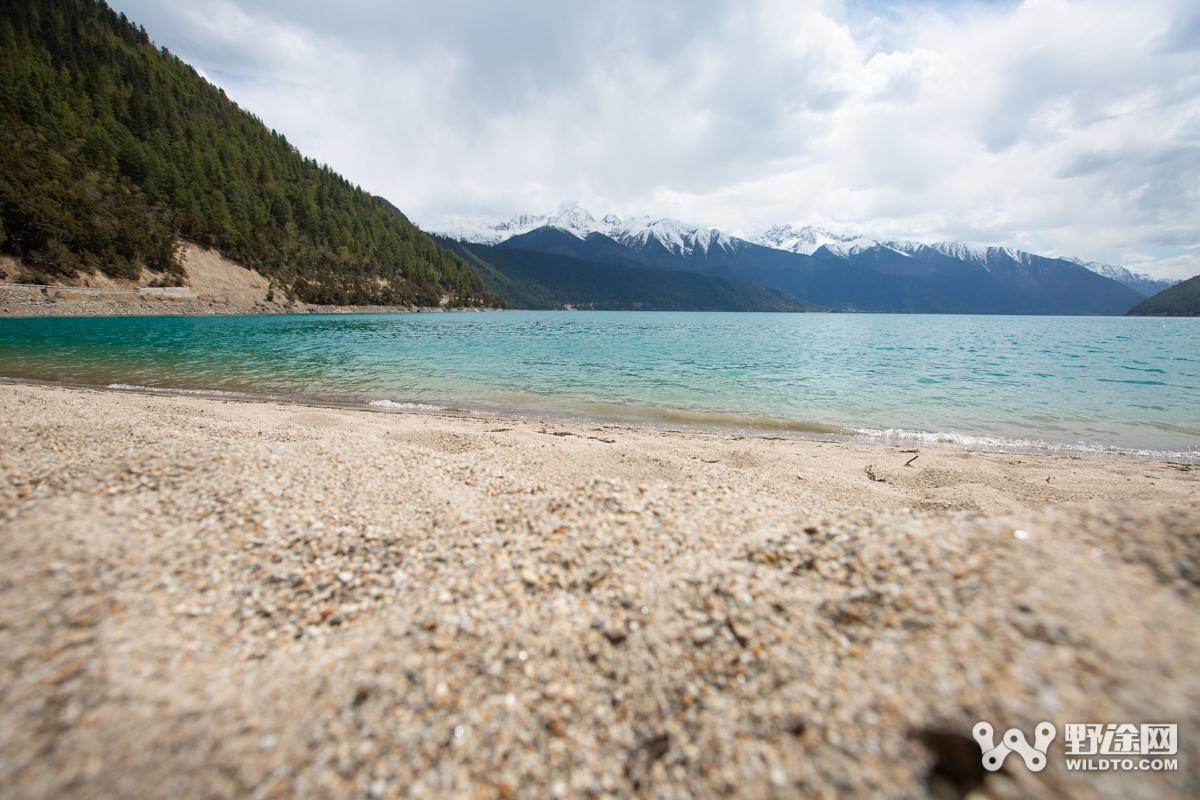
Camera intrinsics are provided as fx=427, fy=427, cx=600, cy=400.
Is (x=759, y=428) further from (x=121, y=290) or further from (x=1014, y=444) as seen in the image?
(x=121, y=290)

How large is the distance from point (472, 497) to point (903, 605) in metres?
4.56

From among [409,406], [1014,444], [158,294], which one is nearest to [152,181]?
[158,294]

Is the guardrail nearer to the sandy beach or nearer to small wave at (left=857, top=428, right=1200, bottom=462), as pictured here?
the sandy beach

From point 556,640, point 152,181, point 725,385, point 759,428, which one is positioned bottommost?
point 759,428

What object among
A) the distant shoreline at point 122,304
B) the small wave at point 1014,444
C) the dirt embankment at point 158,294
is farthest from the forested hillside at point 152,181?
the small wave at point 1014,444

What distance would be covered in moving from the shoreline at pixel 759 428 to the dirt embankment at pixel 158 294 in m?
57.4

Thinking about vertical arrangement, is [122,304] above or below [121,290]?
below

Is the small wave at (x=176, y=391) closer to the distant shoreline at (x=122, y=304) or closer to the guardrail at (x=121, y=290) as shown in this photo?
the distant shoreline at (x=122, y=304)

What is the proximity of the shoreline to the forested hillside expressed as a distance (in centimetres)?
7154

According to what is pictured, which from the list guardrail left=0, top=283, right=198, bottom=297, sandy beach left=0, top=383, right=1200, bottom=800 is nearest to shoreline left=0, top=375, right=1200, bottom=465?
sandy beach left=0, top=383, right=1200, bottom=800

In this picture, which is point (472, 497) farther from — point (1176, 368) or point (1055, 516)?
point (1176, 368)

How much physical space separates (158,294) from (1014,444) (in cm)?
10133

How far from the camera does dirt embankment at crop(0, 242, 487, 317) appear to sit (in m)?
52.4

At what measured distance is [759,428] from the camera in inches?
545
